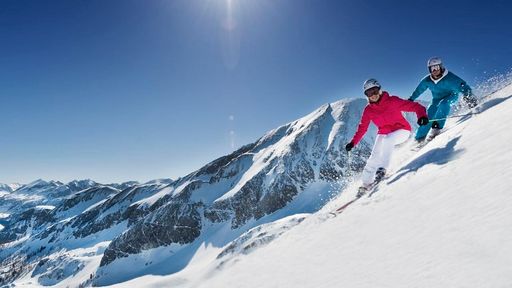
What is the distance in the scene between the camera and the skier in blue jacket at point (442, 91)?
12922 mm

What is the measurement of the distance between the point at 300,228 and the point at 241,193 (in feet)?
538

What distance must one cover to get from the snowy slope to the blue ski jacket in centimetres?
498

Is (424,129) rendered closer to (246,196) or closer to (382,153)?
(382,153)

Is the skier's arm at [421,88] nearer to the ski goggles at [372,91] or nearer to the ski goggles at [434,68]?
the ski goggles at [434,68]

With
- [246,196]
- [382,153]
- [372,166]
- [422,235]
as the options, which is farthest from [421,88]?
[246,196]

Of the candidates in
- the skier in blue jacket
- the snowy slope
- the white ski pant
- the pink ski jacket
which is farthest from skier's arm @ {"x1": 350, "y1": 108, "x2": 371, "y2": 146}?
the snowy slope

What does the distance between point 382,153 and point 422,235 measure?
629 centimetres

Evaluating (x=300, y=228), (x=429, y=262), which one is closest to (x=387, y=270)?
(x=429, y=262)

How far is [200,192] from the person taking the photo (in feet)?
613

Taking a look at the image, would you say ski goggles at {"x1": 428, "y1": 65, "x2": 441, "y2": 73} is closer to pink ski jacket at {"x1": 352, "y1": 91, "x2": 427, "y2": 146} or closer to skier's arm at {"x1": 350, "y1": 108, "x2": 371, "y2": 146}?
pink ski jacket at {"x1": 352, "y1": 91, "x2": 427, "y2": 146}

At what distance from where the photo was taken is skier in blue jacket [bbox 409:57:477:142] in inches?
509

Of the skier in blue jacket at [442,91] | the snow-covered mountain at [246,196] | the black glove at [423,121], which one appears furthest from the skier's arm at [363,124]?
the snow-covered mountain at [246,196]

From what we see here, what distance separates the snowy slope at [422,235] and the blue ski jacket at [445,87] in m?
4.98

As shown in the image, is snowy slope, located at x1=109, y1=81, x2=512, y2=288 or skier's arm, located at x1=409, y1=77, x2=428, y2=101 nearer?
snowy slope, located at x1=109, y1=81, x2=512, y2=288
